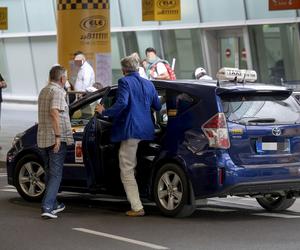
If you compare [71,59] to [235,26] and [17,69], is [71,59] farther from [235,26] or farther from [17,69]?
[17,69]

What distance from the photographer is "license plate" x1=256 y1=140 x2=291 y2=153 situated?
9.73 meters

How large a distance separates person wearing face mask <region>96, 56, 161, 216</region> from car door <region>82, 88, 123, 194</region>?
32 cm

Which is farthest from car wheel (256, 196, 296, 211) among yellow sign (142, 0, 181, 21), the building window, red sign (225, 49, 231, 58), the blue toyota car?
red sign (225, 49, 231, 58)

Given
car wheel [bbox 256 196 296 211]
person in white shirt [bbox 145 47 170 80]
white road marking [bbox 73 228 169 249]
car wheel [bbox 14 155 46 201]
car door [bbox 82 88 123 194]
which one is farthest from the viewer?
person in white shirt [bbox 145 47 170 80]

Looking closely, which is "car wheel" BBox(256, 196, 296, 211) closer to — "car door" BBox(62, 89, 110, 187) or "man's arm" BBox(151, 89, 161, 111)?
"man's arm" BBox(151, 89, 161, 111)

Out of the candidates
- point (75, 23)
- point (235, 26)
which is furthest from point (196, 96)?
point (235, 26)

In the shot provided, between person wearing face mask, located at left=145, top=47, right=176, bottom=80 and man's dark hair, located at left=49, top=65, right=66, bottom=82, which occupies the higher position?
man's dark hair, located at left=49, top=65, right=66, bottom=82

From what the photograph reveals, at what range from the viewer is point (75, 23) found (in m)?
16.7

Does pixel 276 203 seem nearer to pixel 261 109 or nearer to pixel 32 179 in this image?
pixel 261 109

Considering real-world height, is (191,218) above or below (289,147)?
below

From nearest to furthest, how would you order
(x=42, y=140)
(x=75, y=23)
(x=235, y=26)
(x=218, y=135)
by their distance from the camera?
(x=218, y=135)
(x=42, y=140)
(x=75, y=23)
(x=235, y=26)

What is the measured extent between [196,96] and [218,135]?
64cm

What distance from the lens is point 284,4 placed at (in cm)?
1850

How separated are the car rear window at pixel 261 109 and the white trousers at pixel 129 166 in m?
1.20
